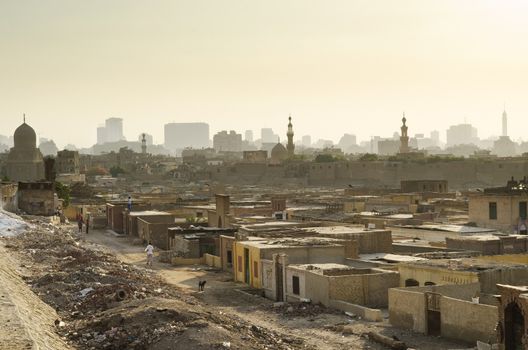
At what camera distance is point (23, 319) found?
13.3m

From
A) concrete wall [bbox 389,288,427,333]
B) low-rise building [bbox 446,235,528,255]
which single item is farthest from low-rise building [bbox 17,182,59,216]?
concrete wall [bbox 389,288,427,333]

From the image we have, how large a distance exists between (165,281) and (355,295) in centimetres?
656

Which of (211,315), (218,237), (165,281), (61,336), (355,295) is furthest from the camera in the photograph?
(218,237)

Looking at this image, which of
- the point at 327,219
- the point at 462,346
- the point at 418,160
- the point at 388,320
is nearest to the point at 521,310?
the point at 462,346

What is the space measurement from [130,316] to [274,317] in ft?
14.7

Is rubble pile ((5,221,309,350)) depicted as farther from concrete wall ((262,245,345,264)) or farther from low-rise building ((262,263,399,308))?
concrete wall ((262,245,345,264))

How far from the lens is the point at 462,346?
15148 millimetres

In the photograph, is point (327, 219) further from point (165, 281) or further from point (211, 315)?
point (211, 315)

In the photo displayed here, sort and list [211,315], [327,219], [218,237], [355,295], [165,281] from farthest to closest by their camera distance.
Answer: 1. [327,219]
2. [218,237]
3. [165,281]
4. [355,295]
5. [211,315]

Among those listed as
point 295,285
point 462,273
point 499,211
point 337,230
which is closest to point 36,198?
point 337,230

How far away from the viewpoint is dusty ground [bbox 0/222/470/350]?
13.7 metres

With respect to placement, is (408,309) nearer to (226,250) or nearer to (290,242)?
(290,242)

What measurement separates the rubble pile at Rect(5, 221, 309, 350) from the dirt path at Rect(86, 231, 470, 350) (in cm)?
62

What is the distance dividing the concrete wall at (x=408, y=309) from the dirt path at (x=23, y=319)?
6.58m
